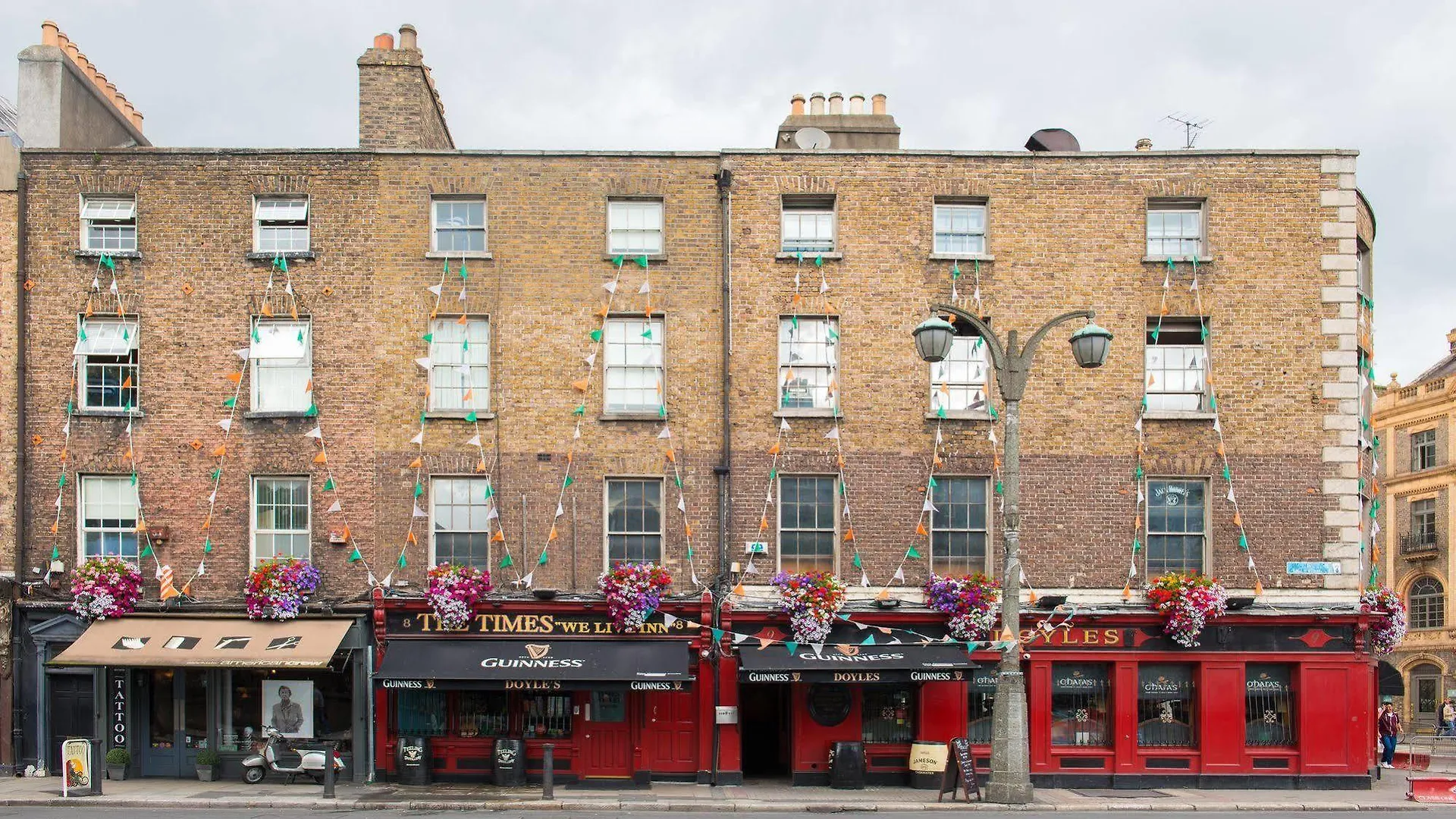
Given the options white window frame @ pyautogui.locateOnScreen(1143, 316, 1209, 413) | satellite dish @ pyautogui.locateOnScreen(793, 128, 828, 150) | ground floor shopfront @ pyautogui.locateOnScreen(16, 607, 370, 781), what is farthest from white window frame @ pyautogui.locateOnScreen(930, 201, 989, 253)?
ground floor shopfront @ pyautogui.locateOnScreen(16, 607, 370, 781)

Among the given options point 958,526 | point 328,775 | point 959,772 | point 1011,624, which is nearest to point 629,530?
point 958,526

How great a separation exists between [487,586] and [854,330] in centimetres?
754

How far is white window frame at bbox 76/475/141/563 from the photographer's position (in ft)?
66.6

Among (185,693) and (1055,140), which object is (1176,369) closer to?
(1055,140)

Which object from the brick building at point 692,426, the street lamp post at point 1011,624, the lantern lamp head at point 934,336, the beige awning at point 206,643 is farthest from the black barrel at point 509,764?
the lantern lamp head at point 934,336

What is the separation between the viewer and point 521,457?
2028cm

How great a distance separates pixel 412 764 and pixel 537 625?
9.92ft

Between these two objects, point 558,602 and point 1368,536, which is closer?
point 558,602

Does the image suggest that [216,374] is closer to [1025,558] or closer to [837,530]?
[837,530]

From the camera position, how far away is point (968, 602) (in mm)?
19562

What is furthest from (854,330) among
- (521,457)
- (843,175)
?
(521,457)

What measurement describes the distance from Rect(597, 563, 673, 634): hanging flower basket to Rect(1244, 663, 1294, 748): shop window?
33.3ft

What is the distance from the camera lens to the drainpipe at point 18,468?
65.9ft

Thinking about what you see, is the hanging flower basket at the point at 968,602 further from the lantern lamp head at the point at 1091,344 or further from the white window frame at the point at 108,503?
the white window frame at the point at 108,503
